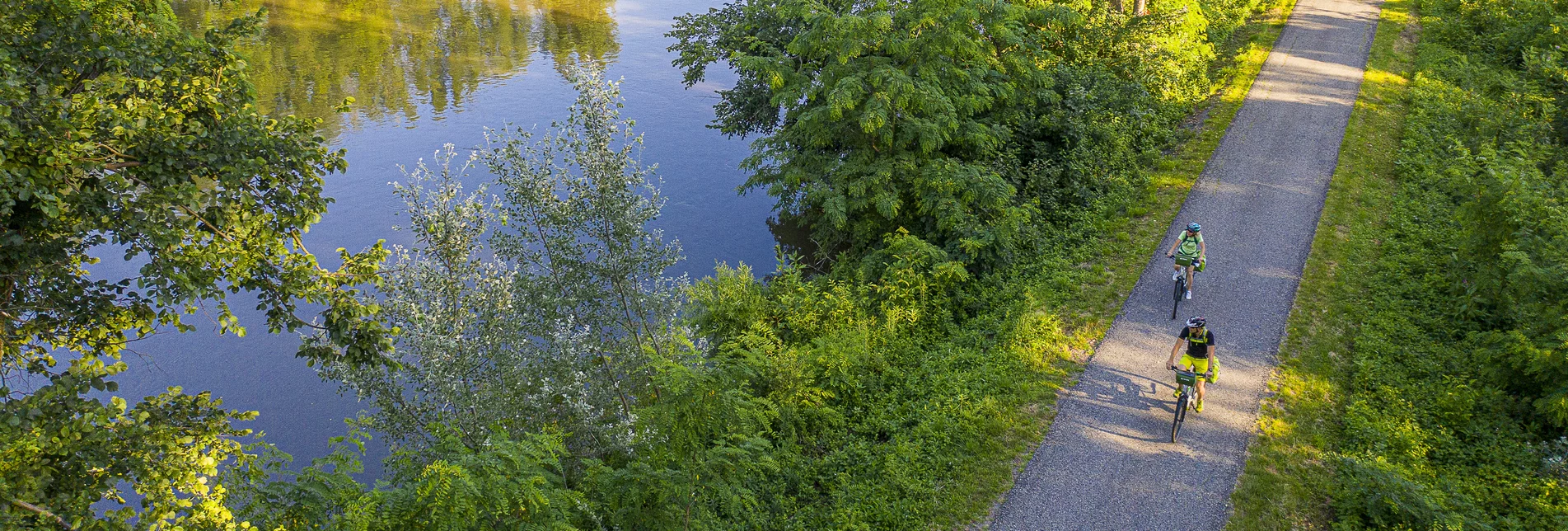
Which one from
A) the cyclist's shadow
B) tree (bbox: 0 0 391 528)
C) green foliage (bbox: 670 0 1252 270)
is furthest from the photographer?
green foliage (bbox: 670 0 1252 270)

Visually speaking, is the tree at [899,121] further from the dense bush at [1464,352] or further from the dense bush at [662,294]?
the dense bush at [1464,352]

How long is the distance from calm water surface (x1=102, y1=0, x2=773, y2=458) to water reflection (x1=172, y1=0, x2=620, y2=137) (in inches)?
4.2

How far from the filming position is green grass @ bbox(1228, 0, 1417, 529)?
11.0m

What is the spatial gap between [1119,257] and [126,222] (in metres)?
15.9

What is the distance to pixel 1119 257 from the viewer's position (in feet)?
56.5

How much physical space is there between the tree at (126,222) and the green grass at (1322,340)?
36.2 feet

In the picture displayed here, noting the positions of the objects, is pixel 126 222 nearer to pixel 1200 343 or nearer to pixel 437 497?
pixel 437 497

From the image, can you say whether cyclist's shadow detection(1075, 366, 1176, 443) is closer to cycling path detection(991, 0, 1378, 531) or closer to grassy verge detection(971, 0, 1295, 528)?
cycling path detection(991, 0, 1378, 531)

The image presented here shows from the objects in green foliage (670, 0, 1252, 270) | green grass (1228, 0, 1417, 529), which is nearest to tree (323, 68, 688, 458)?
green foliage (670, 0, 1252, 270)

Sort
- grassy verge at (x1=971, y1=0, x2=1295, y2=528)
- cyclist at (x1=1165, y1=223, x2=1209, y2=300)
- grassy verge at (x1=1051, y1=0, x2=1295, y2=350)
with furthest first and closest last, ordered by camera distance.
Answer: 1. grassy verge at (x1=1051, y1=0, x2=1295, y2=350)
2. cyclist at (x1=1165, y1=223, x2=1209, y2=300)
3. grassy verge at (x1=971, y1=0, x2=1295, y2=528)

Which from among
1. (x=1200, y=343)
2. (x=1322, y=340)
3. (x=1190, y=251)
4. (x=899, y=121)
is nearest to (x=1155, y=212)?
(x=1190, y=251)

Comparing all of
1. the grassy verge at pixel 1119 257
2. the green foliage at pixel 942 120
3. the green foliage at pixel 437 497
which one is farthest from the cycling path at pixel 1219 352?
the green foliage at pixel 437 497

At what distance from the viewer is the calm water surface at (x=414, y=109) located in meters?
17.8

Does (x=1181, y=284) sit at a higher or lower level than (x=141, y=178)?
lower
